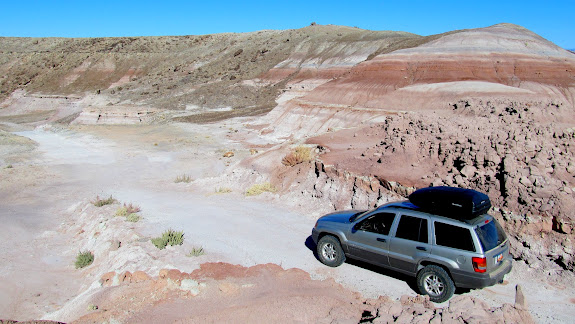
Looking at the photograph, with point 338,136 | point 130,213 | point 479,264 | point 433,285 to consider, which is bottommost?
point 433,285

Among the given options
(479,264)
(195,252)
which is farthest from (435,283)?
(195,252)

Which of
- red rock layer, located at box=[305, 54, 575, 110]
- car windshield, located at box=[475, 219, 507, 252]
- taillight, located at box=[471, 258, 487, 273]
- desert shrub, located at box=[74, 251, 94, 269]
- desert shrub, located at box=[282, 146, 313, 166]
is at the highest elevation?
red rock layer, located at box=[305, 54, 575, 110]

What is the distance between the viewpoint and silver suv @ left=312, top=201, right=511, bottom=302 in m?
6.77

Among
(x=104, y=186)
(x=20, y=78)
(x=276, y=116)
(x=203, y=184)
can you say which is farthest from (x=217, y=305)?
(x=20, y=78)

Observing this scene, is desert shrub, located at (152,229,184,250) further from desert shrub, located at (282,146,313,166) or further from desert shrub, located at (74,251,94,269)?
→ desert shrub, located at (282,146,313,166)

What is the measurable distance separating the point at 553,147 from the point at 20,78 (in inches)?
3660

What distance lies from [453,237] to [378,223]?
147cm

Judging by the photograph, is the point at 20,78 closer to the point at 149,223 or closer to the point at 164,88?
the point at 164,88

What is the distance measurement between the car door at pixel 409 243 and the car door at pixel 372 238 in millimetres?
162

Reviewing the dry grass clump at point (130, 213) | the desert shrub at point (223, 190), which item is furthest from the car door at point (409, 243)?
the desert shrub at point (223, 190)

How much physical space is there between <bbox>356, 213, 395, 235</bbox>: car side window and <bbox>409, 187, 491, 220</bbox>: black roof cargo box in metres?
0.57

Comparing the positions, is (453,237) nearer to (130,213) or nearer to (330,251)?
(330,251)

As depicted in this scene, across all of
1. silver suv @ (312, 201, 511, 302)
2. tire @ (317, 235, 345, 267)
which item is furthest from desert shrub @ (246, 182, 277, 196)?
silver suv @ (312, 201, 511, 302)

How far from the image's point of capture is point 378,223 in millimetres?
8016
